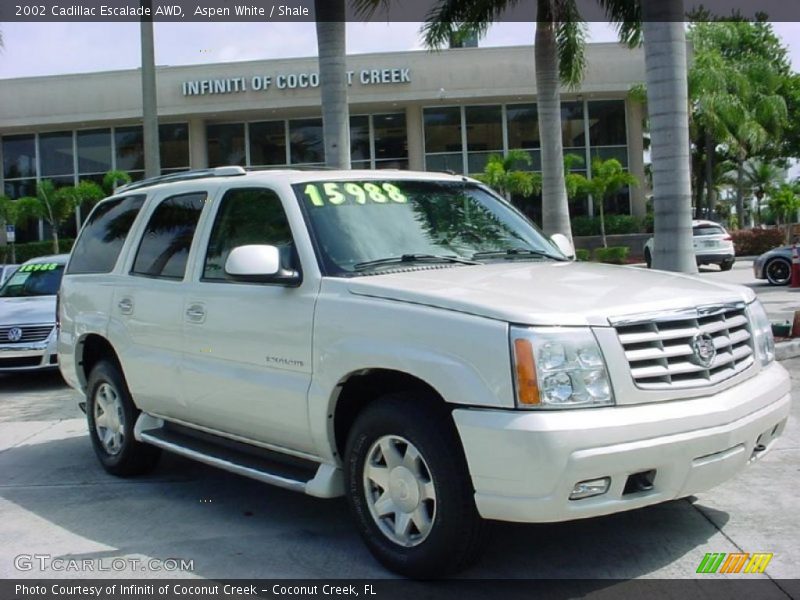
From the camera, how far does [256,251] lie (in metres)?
4.56

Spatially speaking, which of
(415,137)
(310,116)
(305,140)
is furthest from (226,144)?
(415,137)

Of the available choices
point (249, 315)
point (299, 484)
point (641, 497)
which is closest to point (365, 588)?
point (299, 484)

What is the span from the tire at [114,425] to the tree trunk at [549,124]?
10334 millimetres

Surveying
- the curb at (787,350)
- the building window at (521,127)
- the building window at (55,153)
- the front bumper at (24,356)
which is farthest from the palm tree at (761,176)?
the front bumper at (24,356)

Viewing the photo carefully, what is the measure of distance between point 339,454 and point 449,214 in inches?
64.9

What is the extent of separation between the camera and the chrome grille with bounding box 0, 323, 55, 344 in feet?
35.3

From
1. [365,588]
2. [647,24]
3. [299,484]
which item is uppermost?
[647,24]

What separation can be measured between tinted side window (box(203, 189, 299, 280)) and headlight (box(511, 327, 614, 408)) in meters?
1.64

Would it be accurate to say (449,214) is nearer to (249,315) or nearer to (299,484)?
(249,315)

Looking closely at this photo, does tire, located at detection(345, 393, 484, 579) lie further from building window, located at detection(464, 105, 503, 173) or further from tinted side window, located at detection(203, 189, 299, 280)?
building window, located at detection(464, 105, 503, 173)

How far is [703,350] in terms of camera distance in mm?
4004

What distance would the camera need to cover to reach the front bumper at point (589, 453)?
11.7ft

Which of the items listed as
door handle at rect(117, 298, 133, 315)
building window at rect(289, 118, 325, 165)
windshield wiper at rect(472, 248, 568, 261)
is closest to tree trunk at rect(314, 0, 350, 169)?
door handle at rect(117, 298, 133, 315)

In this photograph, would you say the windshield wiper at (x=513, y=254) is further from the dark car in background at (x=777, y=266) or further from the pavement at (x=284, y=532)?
the dark car in background at (x=777, y=266)
